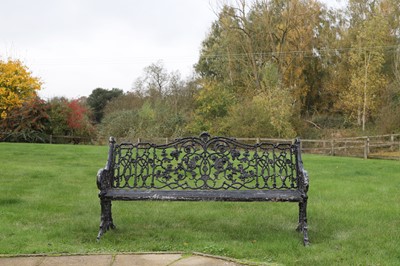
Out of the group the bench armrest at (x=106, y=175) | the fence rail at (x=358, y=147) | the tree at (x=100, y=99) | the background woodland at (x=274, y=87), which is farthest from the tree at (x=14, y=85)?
the bench armrest at (x=106, y=175)

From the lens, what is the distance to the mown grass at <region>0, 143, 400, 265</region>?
447cm

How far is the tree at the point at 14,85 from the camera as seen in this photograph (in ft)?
82.4

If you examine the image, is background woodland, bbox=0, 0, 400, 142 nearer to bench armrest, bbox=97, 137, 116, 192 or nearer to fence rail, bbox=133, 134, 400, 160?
fence rail, bbox=133, 134, 400, 160

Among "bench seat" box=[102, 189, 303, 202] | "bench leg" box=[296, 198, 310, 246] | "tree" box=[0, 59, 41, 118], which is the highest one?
"tree" box=[0, 59, 41, 118]

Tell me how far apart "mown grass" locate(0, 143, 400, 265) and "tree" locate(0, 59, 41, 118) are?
59.1 feet

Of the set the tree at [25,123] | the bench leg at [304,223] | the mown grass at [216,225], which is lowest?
the mown grass at [216,225]

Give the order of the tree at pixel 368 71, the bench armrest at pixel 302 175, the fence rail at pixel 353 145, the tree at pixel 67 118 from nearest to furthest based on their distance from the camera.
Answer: the bench armrest at pixel 302 175
the fence rail at pixel 353 145
the tree at pixel 67 118
the tree at pixel 368 71

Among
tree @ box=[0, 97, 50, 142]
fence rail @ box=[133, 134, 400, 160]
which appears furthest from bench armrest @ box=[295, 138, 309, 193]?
tree @ box=[0, 97, 50, 142]

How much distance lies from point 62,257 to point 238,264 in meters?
1.74

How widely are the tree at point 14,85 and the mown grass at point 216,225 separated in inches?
709

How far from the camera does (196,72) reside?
40188mm

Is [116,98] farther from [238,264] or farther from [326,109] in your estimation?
[238,264]

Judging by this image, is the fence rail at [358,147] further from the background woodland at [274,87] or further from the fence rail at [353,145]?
the background woodland at [274,87]

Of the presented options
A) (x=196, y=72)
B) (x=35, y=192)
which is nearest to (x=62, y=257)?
(x=35, y=192)
